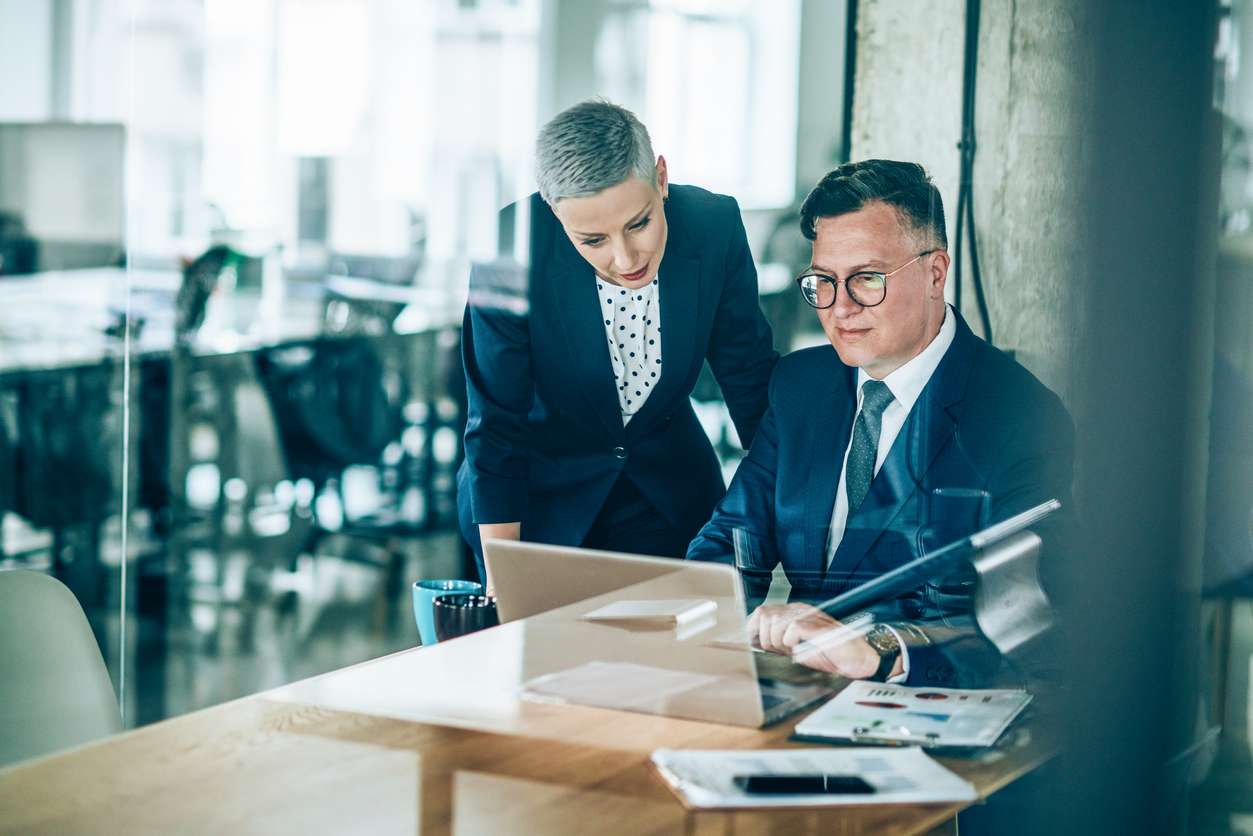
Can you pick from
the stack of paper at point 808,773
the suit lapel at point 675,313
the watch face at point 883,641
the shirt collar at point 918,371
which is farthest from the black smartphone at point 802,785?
the suit lapel at point 675,313

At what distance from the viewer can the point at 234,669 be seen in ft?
12.4

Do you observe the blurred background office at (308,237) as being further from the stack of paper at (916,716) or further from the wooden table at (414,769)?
the wooden table at (414,769)

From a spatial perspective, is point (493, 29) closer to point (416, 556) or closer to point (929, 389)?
point (416, 556)

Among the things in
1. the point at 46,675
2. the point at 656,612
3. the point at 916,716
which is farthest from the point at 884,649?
the point at 46,675

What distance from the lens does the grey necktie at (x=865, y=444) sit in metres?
1.94

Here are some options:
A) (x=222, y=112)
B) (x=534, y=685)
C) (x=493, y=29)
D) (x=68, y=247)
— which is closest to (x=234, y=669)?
(x=68, y=247)

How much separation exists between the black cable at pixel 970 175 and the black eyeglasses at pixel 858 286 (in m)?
0.11

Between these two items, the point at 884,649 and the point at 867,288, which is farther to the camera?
the point at 867,288

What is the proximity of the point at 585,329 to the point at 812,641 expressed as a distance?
821mm

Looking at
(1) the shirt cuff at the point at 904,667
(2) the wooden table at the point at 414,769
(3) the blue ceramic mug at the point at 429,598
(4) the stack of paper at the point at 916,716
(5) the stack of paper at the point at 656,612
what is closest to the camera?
(2) the wooden table at the point at 414,769

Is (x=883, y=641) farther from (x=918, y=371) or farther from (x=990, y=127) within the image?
(x=990, y=127)

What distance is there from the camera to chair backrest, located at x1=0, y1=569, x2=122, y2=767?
1626mm

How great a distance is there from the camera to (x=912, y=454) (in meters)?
1.91

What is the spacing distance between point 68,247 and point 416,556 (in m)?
1.48
